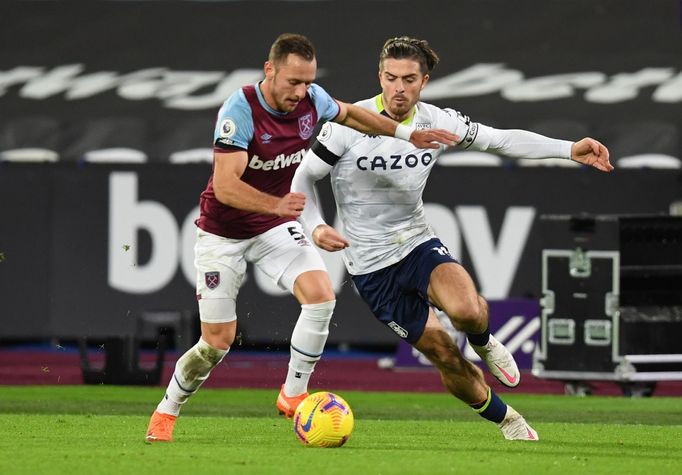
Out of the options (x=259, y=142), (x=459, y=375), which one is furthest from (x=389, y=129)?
(x=459, y=375)

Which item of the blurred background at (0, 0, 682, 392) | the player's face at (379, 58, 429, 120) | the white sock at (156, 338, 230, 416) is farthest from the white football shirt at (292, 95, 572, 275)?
the blurred background at (0, 0, 682, 392)

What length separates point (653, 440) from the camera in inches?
403

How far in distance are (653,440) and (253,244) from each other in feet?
9.56

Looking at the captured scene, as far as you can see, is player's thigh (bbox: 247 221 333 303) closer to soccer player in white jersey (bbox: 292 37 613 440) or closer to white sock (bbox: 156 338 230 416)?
soccer player in white jersey (bbox: 292 37 613 440)

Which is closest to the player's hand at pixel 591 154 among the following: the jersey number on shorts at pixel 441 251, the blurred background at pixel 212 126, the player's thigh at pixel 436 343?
the jersey number on shorts at pixel 441 251

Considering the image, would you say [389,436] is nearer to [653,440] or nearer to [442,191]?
[653,440]

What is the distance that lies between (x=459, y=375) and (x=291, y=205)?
6.00ft

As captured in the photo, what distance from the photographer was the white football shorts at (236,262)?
372 inches

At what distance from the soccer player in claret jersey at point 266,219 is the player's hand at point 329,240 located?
299 mm

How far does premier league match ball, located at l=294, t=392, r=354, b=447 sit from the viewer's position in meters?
9.08

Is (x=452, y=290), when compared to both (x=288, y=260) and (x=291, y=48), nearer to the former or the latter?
(x=288, y=260)

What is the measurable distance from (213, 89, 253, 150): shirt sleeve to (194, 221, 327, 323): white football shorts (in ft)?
2.67

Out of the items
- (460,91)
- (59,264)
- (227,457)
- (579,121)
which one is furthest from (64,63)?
(227,457)

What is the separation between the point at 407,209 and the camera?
10.0m
